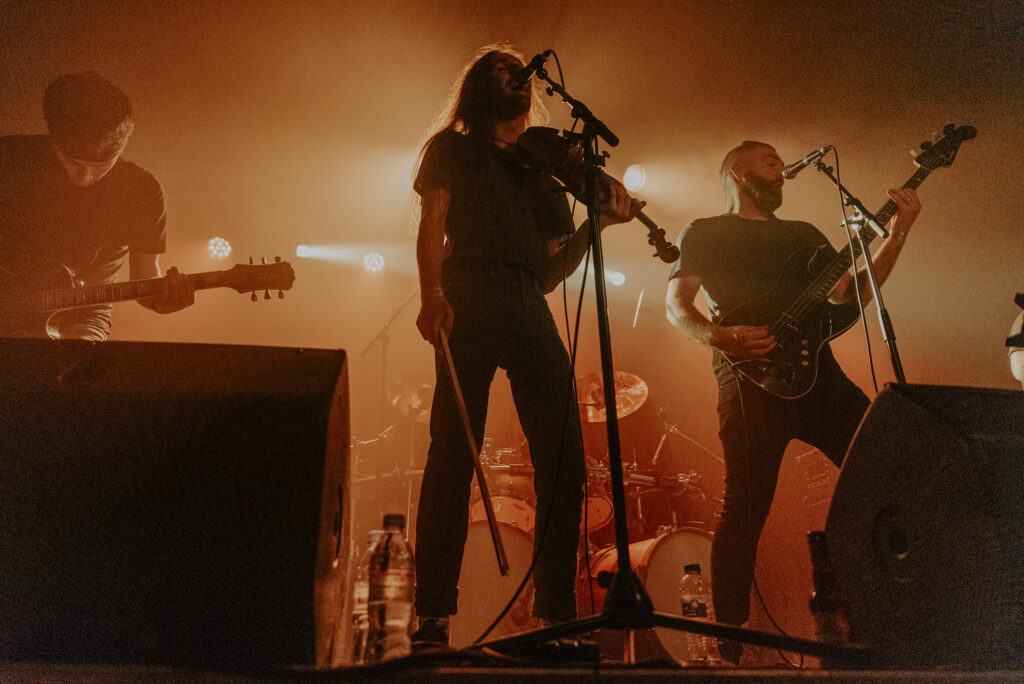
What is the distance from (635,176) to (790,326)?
10.2 ft

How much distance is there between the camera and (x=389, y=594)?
1479 mm

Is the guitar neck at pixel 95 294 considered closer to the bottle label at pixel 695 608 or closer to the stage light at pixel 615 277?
the bottle label at pixel 695 608

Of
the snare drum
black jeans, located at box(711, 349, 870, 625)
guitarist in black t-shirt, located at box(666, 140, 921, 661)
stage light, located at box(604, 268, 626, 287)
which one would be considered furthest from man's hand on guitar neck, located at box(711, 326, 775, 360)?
stage light, located at box(604, 268, 626, 287)

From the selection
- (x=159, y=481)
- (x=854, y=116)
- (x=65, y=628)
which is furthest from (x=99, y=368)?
(x=854, y=116)

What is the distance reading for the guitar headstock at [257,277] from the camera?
3.08 metres

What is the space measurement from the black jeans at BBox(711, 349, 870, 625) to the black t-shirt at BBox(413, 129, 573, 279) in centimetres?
99

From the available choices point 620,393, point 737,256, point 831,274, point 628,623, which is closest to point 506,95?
point 737,256

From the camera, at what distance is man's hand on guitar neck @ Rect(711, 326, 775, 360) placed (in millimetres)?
2400

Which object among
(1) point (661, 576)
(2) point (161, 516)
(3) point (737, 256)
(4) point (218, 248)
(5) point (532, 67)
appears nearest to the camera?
(2) point (161, 516)

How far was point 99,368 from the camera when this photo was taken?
3.54 ft

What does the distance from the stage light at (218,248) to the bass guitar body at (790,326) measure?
4984mm

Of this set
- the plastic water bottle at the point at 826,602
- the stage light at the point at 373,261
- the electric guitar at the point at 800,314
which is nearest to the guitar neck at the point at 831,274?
the electric guitar at the point at 800,314

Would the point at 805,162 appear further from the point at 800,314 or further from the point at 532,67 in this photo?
the point at 532,67

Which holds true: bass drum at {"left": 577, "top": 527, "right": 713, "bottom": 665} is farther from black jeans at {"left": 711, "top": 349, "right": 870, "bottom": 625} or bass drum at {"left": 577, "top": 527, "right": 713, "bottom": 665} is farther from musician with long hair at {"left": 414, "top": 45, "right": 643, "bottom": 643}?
musician with long hair at {"left": 414, "top": 45, "right": 643, "bottom": 643}
